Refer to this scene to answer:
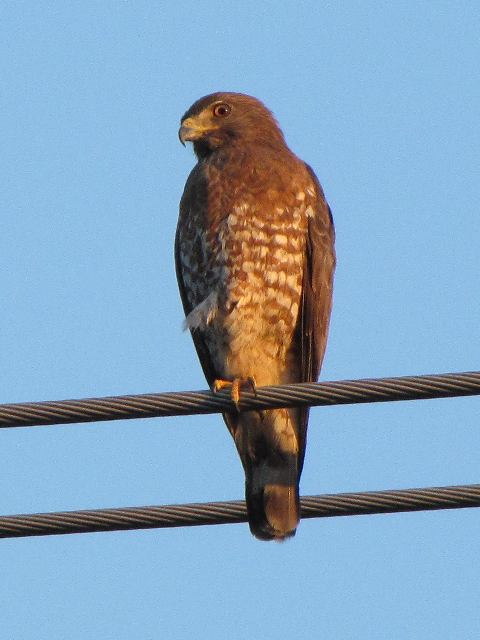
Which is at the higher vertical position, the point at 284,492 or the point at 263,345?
the point at 263,345

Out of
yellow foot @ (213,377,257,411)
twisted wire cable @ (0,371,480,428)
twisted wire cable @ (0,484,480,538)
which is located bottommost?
twisted wire cable @ (0,484,480,538)

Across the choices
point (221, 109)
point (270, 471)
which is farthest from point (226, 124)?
point (270, 471)

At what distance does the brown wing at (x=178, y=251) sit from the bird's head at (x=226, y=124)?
1.46 ft

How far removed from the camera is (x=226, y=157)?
789cm

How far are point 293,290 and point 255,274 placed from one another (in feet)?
0.81

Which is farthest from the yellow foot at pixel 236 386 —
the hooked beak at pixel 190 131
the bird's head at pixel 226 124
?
the hooked beak at pixel 190 131

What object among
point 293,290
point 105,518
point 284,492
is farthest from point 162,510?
point 293,290

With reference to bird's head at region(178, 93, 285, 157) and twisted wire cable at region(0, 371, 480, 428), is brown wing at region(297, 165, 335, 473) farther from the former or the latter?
twisted wire cable at region(0, 371, 480, 428)

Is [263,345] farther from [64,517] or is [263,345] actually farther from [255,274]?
[64,517]

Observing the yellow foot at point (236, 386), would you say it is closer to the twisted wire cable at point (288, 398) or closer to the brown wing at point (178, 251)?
the twisted wire cable at point (288, 398)

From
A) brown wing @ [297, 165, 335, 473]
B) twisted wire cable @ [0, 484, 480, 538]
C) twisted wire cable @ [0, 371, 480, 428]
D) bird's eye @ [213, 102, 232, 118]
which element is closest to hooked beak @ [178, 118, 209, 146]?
bird's eye @ [213, 102, 232, 118]

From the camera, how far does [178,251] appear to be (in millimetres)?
7766

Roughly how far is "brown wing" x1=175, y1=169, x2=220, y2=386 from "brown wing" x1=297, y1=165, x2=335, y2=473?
21.5 inches

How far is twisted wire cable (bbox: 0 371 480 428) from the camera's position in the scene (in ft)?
15.8
